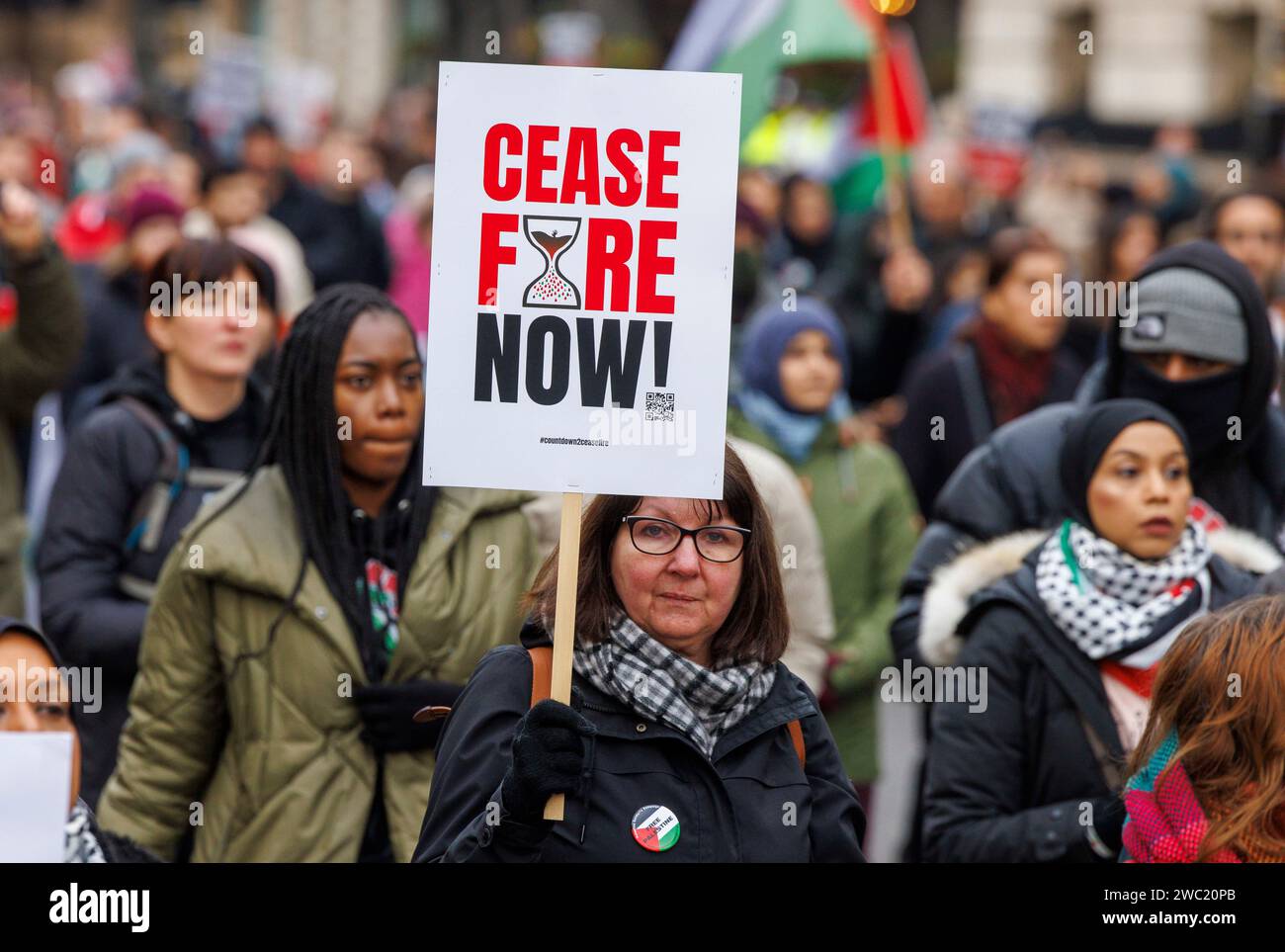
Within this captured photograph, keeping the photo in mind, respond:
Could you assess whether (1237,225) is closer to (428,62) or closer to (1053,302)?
Result: (1053,302)

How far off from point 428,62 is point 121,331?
3453cm

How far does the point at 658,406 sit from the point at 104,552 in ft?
7.42

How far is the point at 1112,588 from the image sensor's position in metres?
4.17

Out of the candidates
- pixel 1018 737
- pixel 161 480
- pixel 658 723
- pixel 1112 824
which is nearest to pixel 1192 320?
pixel 1018 737

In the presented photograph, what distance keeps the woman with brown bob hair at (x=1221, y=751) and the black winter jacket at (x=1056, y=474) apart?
137cm

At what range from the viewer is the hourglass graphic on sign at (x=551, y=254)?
3.26m

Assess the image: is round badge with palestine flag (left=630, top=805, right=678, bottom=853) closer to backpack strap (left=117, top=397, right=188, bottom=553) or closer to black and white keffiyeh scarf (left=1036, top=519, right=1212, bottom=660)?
black and white keffiyeh scarf (left=1036, top=519, right=1212, bottom=660)

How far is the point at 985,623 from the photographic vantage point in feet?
13.8

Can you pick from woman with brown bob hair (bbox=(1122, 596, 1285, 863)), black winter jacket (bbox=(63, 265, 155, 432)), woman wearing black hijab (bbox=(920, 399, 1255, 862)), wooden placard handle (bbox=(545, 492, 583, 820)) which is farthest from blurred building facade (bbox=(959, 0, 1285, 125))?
wooden placard handle (bbox=(545, 492, 583, 820))

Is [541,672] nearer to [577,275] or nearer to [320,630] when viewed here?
[577,275]

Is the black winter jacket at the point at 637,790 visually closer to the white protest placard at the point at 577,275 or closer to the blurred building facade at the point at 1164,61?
the white protest placard at the point at 577,275

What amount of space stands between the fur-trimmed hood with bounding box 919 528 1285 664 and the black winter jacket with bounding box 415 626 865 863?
1136mm

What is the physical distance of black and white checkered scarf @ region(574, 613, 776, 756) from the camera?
3.19 meters

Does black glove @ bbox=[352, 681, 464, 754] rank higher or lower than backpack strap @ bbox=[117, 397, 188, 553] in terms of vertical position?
lower
